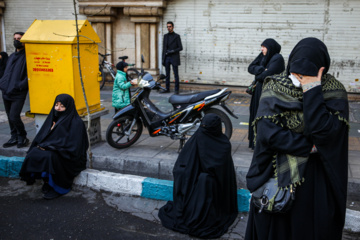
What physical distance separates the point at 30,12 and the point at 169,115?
30.0ft

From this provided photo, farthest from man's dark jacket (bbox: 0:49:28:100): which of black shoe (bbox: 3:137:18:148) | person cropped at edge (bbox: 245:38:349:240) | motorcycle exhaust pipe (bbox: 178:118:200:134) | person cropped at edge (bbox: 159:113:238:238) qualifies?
person cropped at edge (bbox: 245:38:349:240)

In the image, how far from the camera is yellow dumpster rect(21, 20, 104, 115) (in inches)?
225

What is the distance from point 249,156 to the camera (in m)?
5.78

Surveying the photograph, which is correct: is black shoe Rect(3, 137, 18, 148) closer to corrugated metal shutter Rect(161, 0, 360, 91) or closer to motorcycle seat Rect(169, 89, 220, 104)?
motorcycle seat Rect(169, 89, 220, 104)

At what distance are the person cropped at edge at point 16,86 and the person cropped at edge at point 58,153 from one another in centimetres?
147

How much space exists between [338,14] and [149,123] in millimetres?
6702

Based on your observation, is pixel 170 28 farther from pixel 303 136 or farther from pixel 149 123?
pixel 303 136

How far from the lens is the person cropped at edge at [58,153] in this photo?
15.6ft


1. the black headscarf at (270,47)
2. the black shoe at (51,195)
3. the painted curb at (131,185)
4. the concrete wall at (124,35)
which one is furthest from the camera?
the concrete wall at (124,35)

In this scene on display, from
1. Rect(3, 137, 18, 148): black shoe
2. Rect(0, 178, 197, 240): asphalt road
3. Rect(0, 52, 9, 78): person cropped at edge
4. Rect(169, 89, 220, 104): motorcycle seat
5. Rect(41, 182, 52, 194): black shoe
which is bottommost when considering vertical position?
Rect(0, 178, 197, 240): asphalt road

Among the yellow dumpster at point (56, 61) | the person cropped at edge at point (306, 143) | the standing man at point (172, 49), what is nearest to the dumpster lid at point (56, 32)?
the yellow dumpster at point (56, 61)

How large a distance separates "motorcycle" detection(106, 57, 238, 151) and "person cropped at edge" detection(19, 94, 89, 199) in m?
1.08

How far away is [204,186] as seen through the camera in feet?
12.7

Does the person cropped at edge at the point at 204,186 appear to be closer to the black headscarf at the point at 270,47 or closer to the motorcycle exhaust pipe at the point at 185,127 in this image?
the motorcycle exhaust pipe at the point at 185,127
